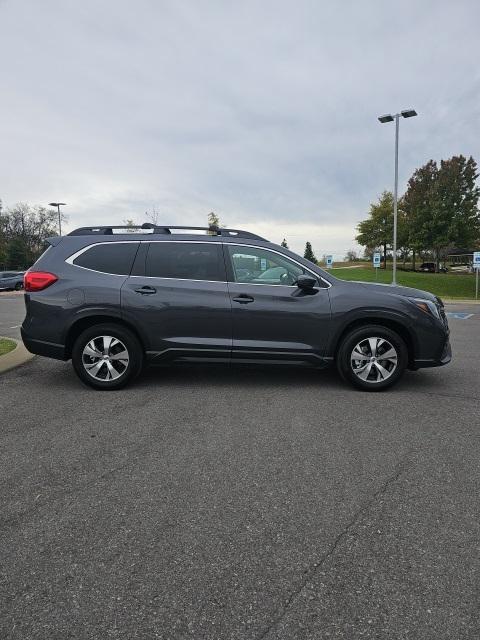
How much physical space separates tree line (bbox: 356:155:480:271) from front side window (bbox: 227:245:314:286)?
48196 millimetres

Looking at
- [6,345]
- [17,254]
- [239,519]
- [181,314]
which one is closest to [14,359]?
[6,345]

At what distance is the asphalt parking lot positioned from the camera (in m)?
1.92

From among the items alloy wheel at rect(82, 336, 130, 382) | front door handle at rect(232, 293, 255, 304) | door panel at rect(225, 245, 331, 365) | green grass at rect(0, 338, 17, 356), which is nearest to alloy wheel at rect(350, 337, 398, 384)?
door panel at rect(225, 245, 331, 365)

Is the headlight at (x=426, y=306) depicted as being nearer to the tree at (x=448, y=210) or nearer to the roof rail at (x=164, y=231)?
the roof rail at (x=164, y=231)

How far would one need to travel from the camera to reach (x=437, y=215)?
4894 cm

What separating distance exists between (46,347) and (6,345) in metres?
2.94

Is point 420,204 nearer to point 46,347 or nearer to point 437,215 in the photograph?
point 437,215

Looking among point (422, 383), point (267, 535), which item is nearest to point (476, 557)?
point (267, 535)

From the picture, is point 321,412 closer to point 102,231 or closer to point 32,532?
point 32,532

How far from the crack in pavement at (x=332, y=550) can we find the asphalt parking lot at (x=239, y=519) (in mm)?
10

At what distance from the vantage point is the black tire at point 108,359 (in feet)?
17.1

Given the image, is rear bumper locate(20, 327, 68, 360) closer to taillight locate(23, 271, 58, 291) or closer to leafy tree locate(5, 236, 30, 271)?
taillight locate(23, 271, 58, 291)

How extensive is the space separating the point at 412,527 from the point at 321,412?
1.99m

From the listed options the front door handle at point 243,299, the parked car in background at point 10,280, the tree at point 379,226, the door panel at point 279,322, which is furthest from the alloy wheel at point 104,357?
the tree at point 379,226
